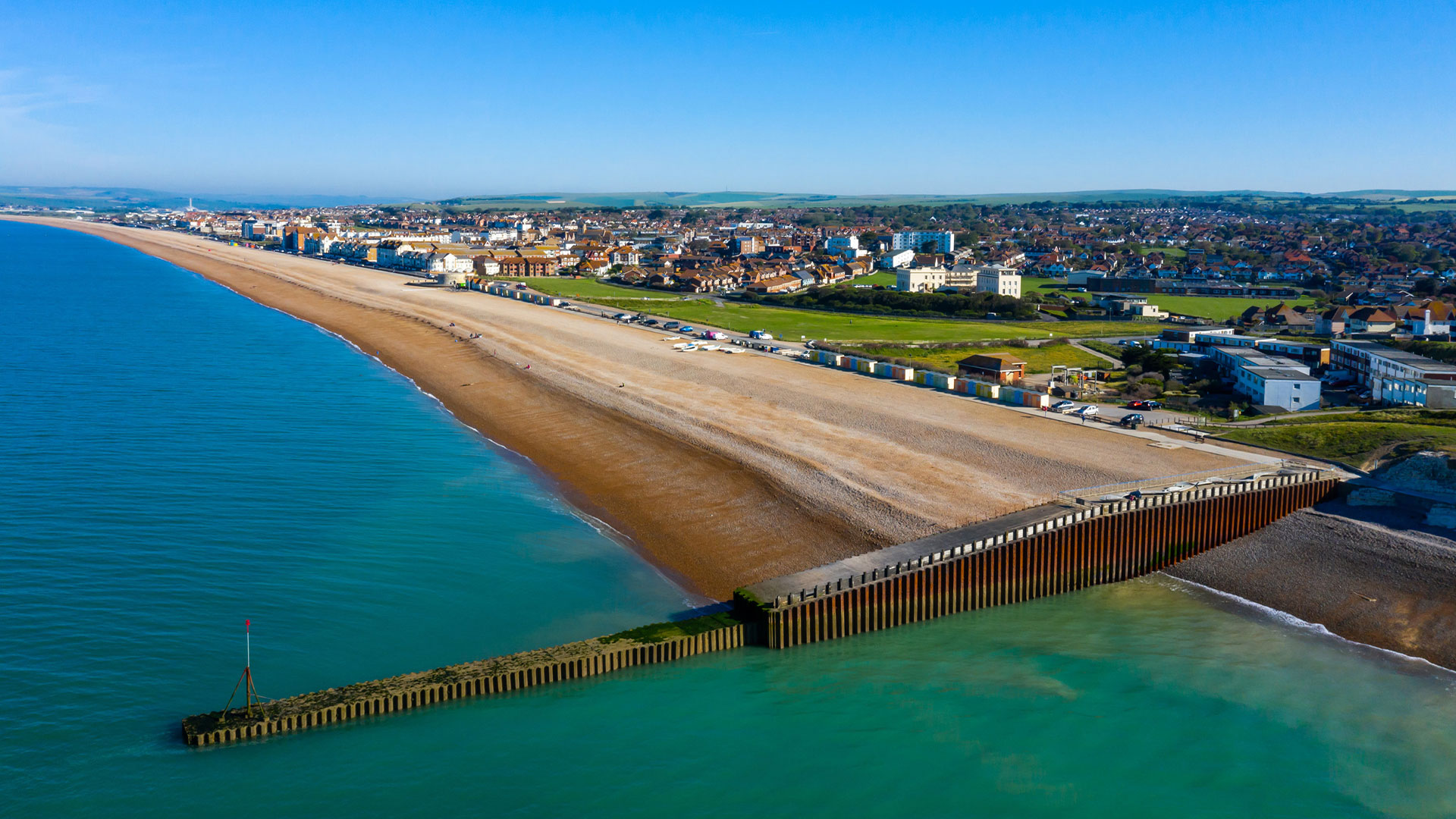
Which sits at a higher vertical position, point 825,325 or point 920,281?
point 920,281

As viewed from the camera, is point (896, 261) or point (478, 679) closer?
point (478, 679)

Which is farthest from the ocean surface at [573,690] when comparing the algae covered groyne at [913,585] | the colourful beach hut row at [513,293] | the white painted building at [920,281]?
the white painted building at [920,281]

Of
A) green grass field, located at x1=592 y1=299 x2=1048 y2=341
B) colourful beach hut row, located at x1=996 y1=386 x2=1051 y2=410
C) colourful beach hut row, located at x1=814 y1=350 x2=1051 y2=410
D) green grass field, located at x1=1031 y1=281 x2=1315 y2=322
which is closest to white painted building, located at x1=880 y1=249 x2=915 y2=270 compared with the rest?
green grass field, located at x1=1031 y1=281 x2=1315 y2=322

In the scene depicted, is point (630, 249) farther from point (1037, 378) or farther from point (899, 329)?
point (1037, 378)

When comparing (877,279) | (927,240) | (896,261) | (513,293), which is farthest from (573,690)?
(927,240)

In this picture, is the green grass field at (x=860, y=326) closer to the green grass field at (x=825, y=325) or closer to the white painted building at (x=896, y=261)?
the green grass field at (x=825, y=325)

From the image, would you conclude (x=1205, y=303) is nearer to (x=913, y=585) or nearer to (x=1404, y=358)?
(x=1404, y=358)

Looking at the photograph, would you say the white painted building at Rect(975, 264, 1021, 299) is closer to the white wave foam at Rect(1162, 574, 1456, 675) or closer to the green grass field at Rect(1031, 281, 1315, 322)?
the green grass field at Rect(1031, 281, 1315, 322)
